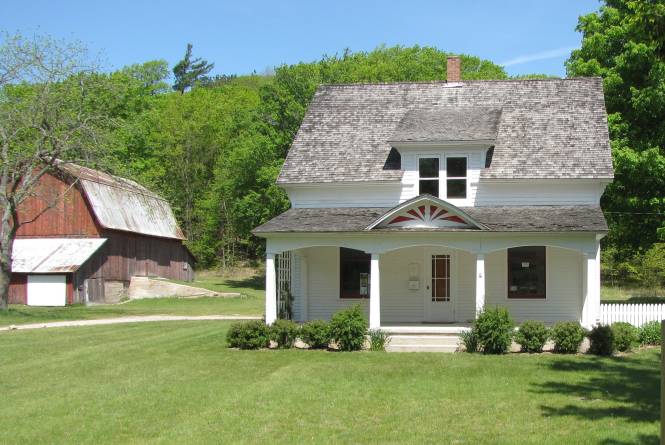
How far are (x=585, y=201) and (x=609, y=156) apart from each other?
5.29ft

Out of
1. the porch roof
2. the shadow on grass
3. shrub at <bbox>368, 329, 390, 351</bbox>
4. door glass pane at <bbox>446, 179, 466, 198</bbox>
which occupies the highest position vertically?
door glass pane at <bbox>446, 179, 466, 198</bbox>

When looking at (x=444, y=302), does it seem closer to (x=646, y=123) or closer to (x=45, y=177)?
(x=646, y=123)

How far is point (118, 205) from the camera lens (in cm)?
4703

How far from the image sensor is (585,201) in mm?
23656

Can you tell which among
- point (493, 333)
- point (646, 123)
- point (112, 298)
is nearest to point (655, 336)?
point (493, 333)

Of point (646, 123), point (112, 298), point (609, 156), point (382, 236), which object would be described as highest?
point (646, 123)

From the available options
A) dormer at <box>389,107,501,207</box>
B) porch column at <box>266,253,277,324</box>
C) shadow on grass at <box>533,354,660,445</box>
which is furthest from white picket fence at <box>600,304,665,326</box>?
porch column at <box>266,253,277,324</box>

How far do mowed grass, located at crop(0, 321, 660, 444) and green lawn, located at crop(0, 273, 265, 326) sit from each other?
11579 mm

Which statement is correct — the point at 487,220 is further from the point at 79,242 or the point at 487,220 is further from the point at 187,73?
the point at 187,73

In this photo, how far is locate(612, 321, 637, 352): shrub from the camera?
18.5 meters

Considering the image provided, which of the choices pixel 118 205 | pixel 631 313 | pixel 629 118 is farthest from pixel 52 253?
pixel 631 313

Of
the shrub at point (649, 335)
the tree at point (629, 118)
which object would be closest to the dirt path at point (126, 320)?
the shrub at point (649, 335)

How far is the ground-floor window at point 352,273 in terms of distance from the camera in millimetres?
25172

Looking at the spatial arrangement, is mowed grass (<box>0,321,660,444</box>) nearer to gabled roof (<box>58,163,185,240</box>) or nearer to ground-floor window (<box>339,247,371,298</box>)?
ground-floor window (<box>339,247,371,298</box>)
